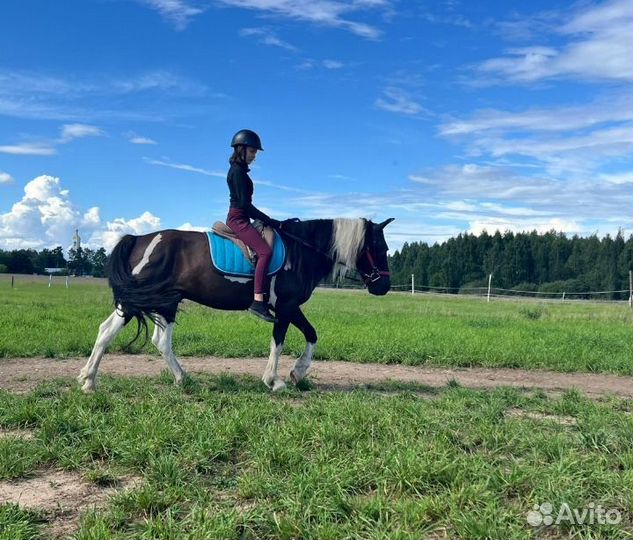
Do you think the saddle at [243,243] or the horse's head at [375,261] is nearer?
the saddle at [243,243]

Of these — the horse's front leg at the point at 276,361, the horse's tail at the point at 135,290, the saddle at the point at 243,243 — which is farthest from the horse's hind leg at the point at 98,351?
the horse's front leg at the point at 276,361

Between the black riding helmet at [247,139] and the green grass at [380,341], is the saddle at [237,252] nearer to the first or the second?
the black riding helmet at [247,139]

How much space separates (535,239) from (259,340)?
232 feet

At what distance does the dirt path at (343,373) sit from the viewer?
8.15 metres

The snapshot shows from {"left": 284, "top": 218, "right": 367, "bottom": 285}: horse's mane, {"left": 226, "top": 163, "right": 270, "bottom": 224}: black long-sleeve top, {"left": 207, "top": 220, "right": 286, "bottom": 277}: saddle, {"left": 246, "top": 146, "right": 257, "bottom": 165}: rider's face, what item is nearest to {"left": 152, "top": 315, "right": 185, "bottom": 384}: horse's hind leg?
{"left": 207, "top": 220, "right": 286, "bottom": 277}: saddle

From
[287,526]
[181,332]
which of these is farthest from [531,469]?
[181,332]

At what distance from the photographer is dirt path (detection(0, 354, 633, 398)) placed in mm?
8147

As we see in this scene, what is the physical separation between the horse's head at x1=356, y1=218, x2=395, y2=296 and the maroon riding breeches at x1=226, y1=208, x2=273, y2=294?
1426 millimetres

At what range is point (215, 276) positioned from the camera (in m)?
7.25

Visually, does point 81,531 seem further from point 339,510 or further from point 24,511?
point 339,510

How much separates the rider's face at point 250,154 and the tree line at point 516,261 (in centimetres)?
5887

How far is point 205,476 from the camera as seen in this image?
4.00 meters

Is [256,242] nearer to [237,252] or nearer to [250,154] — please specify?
[237,252]

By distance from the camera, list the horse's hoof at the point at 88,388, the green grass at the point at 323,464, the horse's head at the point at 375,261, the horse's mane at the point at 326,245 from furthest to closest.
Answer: the horse's head at the point at 375,261 → the horse's mane at the point at 326,245 → the horse's hoof at the point at 88,388 → the green grass at the point at 323,464
